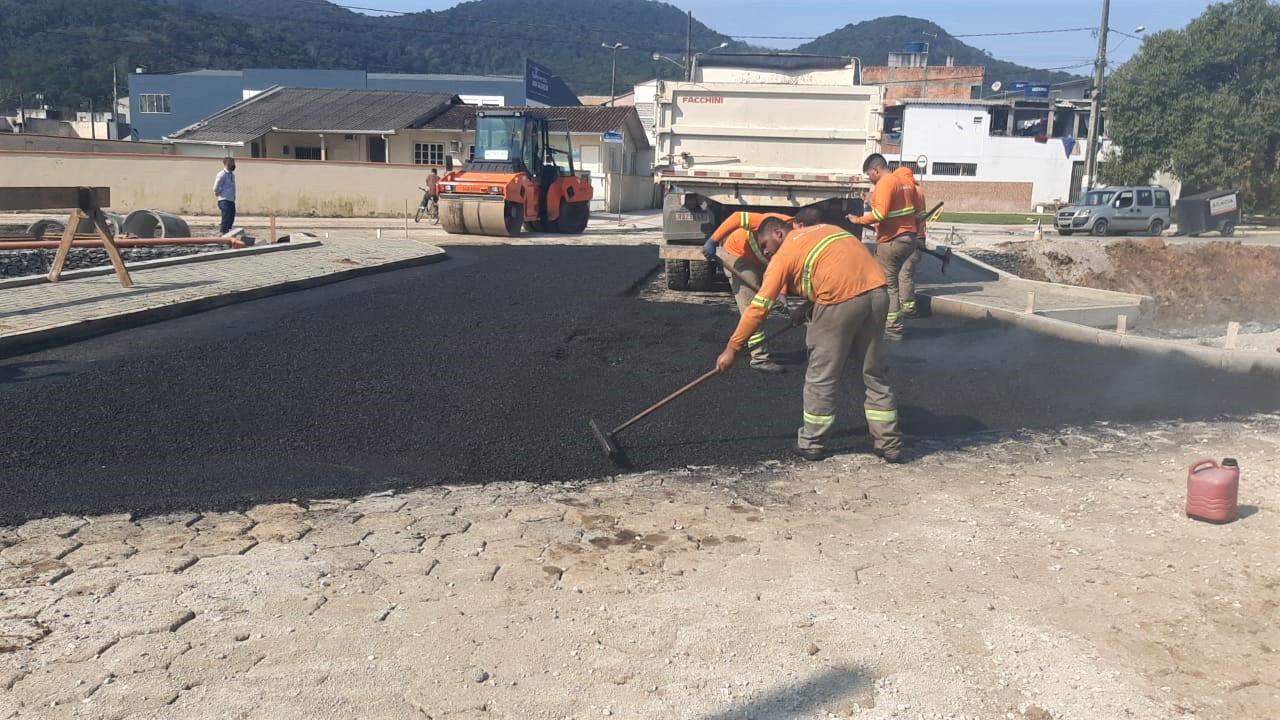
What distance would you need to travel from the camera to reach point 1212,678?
3.15 metres

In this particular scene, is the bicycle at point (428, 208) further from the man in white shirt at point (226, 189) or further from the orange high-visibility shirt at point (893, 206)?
the orange high-visibility shirt at point (893, 206)

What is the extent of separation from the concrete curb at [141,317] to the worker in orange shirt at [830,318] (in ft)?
17.6

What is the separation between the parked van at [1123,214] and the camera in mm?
27359

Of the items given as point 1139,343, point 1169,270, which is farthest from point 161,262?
point 1169,270

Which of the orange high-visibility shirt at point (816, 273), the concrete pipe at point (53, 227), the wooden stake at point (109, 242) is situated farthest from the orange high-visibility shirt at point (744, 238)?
the concrete pipe at point (53, 227)

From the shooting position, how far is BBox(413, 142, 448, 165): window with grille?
32.0 metres

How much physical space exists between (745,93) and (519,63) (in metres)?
152

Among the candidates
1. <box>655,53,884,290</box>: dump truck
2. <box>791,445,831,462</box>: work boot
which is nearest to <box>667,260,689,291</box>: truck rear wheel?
<box>655,53,884,290</box>: dump truck

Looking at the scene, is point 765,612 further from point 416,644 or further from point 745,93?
point 745,93

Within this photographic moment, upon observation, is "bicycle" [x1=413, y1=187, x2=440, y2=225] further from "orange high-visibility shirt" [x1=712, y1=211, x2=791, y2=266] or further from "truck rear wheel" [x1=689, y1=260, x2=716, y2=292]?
"orange high-visibility shirt" [x1=712, y1=211, x2=791, y2=266]

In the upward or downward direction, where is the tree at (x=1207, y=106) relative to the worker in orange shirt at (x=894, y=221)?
upward

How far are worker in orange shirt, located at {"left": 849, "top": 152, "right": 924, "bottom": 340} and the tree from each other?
1265 inches

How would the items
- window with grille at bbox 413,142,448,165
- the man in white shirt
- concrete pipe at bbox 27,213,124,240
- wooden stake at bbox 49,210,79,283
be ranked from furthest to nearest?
window with grille at bbox 413,142,448,165
the man in white shirt
concrete pipe at bbox 27,213,124,240
wooden stake at bbox 49,210,79,283

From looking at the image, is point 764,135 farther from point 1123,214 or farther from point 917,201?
point 1123,214
